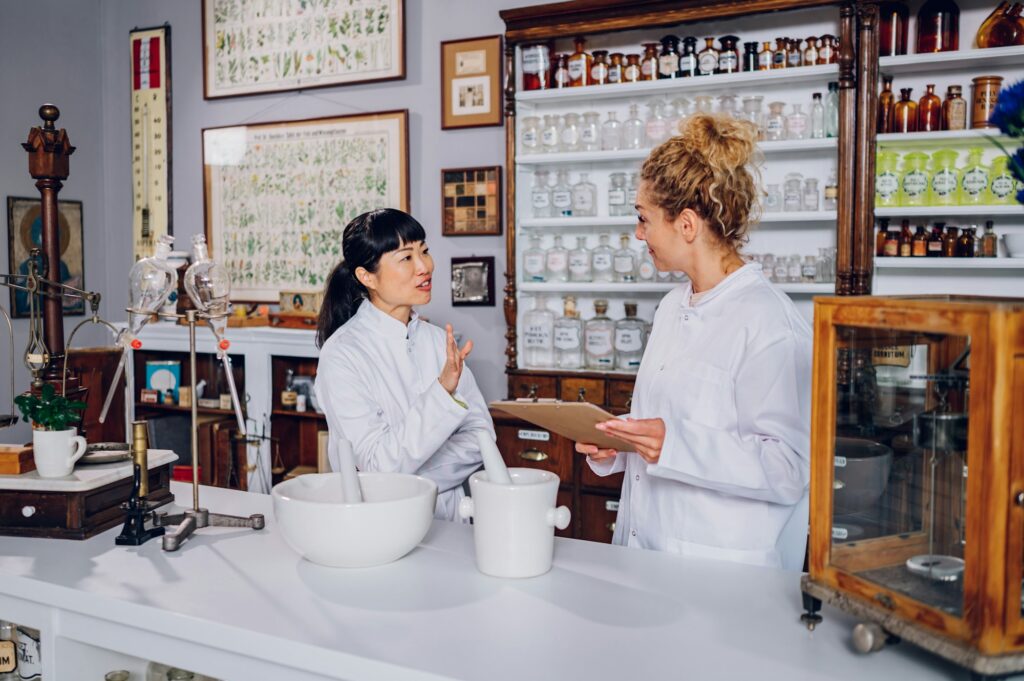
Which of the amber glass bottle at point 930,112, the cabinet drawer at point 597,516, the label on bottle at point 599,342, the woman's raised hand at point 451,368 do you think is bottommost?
the cabinet drawer at point 597,516

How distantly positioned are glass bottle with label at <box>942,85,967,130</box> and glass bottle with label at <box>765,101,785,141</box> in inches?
21.8

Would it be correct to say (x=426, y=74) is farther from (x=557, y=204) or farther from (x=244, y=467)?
(x=244, y=467)

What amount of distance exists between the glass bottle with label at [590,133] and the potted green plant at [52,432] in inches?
95.2

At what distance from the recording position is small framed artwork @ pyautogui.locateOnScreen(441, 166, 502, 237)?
13.7 ft

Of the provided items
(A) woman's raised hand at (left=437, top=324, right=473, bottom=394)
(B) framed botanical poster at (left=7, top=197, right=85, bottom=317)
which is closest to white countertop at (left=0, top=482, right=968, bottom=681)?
(A) woman's raised hand at (left=437, top=324, right=473, bottom=394)

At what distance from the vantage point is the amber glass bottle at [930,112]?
10.4 feet

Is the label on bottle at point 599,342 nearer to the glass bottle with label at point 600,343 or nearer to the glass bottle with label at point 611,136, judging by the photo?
the glass bottle with label at point 600,343

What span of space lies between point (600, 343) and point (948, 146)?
149 cm

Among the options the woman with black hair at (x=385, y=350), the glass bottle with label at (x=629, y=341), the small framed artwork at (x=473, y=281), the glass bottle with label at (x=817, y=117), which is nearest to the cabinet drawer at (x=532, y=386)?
the glass bottle with label at (x=629, y=341)

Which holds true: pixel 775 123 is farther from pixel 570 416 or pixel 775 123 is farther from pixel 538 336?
pixel 570 416

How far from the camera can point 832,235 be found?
3541 mm

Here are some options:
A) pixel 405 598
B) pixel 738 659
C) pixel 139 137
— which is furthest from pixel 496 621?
pixel 139 137

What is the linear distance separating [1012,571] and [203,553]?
4.50 ft

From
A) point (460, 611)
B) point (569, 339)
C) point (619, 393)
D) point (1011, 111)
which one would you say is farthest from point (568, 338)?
point (1011, 111)
